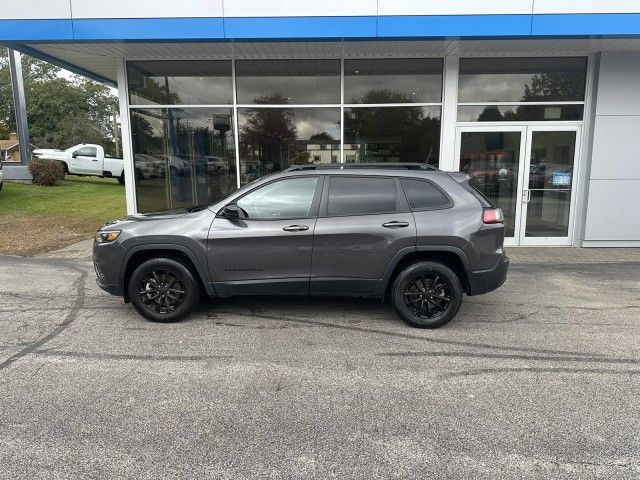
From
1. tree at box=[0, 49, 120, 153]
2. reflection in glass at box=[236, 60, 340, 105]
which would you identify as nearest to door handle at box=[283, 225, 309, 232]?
reflection in glass at box=[236, 60, 340, 105]

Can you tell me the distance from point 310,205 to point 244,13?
4451mm

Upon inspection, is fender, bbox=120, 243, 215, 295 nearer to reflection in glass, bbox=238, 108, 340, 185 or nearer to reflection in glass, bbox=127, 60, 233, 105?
reflection in glass, bbox=238, 108, 340, 185

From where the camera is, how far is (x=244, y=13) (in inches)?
301

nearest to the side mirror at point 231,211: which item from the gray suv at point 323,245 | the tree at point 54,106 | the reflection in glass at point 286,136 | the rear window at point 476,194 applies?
the gray suv at point 323,245

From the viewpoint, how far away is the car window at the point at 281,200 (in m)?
4.98

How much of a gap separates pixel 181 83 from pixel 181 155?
149cm

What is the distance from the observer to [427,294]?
4.93 metres

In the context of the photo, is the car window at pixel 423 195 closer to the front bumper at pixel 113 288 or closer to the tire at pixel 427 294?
the tire at pixel 427 294

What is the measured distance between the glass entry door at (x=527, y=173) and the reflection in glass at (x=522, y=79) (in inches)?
24.8

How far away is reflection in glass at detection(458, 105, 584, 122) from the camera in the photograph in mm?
9295

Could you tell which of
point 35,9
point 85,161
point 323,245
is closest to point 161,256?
point 323,245

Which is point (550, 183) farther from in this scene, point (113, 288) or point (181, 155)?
point (113, 288)

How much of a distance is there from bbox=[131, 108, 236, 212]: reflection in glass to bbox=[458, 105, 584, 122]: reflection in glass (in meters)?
5.02

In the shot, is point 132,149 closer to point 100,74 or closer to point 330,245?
point 100,74
